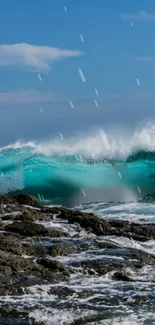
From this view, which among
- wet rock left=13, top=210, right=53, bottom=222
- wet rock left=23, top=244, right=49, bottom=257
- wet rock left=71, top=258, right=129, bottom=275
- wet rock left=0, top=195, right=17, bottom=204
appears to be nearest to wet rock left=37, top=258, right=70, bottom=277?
wet rock left=71, top=258, right=129, bottom=275

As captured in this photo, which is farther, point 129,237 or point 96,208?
point 96,208

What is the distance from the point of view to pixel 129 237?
55.3ft

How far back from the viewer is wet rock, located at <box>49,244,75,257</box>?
14.0m

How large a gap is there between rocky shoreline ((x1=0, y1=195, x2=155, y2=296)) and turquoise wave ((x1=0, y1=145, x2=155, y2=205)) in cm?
1751

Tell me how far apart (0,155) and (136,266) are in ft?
148

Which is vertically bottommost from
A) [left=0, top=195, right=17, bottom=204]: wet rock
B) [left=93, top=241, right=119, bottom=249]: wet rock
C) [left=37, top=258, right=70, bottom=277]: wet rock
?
[left=0, top=195, right=17, bottom=204]: wet rock

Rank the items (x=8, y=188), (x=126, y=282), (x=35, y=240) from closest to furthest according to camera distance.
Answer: (x=126, y=282), (x=35, y=240), (x=8, y=188)

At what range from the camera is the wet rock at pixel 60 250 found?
1401 centimetres

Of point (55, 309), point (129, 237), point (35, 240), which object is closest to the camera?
point (55, 309)

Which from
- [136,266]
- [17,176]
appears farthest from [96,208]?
[17,176]

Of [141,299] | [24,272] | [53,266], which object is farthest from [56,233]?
[141,299]

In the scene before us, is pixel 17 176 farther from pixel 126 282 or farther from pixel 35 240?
pixel 126 282

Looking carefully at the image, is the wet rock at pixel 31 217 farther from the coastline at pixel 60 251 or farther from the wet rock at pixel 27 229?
the wet rock at pixel 27 229

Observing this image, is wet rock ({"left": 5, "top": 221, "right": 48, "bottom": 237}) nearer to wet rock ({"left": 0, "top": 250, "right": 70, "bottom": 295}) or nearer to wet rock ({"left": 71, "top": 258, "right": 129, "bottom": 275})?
wet rock ({"left": 0, "top": 250, "right": 70, "bottom": 295})
